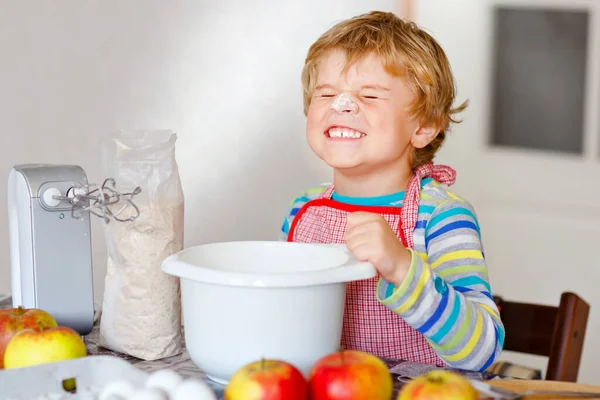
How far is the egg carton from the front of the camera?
0.83 meters

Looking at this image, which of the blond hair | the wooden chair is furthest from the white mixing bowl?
the wooden chair

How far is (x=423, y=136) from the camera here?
1372mm

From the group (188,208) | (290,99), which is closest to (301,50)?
(290,99)

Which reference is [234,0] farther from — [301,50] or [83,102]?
[83,102]

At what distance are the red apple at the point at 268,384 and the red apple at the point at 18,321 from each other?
32 cm

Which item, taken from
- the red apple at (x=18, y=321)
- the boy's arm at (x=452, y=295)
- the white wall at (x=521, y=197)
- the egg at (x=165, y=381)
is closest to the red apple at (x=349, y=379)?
the egg at (x=165, y=381)

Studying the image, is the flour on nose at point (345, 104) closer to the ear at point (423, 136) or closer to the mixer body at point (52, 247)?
the ear at point (423, 136)

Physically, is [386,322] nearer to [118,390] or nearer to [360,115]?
[360,115]

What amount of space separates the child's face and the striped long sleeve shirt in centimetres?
11

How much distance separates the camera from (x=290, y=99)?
2.38 m

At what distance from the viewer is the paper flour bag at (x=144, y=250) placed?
41.0 inches

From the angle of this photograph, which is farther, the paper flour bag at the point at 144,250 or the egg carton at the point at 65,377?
the paper flour bag at the point at 144,250

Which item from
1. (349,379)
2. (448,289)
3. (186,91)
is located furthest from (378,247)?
(186,91)

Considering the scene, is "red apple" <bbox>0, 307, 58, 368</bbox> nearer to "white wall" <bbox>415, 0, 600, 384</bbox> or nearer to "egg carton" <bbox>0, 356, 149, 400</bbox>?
"egg carton" <bbox>0, 356, 149, 400</bbox>
